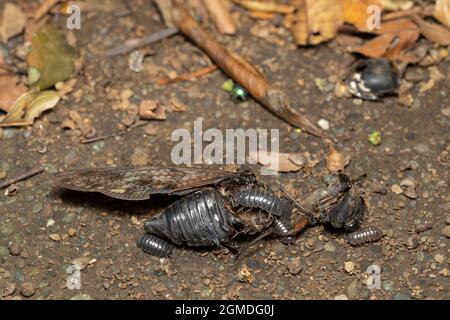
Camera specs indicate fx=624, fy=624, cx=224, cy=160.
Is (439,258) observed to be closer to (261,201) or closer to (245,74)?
(261,201)

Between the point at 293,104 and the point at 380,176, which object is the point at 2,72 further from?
the point at 380,176

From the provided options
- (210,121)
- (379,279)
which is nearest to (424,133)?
(379,279)

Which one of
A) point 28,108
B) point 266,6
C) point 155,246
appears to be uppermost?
point 266,6

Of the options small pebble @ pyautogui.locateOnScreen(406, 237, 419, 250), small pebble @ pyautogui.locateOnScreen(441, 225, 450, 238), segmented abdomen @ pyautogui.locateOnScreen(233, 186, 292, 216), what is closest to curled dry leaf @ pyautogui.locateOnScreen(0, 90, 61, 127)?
segmented abdomen @ pyautogui.locateOnScreen(233, 186, 292, 216)

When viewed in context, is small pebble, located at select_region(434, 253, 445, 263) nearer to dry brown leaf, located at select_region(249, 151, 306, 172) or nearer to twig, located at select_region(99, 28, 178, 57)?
dry brown leaf, located at select_region(249, 151, 306, 172)

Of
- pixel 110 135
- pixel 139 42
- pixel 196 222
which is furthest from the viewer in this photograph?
pixel 139 42

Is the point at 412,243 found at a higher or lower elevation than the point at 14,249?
lower

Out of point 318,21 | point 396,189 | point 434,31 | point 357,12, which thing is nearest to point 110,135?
point 318,21

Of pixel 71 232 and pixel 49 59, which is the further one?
pixel 49 59
